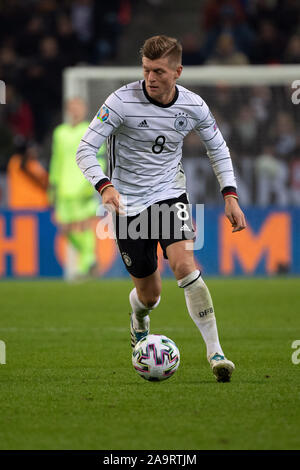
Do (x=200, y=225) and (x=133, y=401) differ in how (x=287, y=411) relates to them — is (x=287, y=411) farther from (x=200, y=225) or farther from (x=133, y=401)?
(x=200, y=225)

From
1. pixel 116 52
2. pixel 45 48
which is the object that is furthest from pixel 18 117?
pixel 116 52

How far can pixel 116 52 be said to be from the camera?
1878 centimetres

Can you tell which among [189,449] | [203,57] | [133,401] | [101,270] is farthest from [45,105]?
[189,449]

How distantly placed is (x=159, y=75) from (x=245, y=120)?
9.64 meters

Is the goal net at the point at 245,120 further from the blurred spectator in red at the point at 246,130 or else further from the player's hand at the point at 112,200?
the player's hand at the point at 112,200

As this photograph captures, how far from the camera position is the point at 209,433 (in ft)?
13.8

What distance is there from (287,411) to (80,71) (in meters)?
10.2

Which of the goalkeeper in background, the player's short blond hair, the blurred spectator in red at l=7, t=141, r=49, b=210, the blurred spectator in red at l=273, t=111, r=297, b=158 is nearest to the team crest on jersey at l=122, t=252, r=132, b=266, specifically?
the player's short blond hair

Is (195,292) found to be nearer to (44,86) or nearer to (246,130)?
(246,130)

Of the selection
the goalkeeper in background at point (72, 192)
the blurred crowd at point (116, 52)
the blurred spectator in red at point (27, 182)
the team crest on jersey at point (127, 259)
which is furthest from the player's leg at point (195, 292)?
the blurred spectator in red at point (27, 182)

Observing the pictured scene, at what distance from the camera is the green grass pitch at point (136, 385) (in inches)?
164

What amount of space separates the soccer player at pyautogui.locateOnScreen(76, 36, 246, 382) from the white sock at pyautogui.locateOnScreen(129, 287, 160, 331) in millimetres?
116

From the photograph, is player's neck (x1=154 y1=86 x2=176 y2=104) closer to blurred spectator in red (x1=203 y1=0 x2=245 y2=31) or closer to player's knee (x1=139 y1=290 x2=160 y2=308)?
player's knee (x1=139 y1=290 x2=160 y2=308)

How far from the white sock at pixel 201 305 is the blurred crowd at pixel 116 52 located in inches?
365
